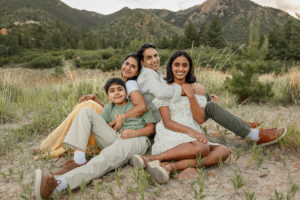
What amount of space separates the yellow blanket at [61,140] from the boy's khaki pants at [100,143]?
213 mm

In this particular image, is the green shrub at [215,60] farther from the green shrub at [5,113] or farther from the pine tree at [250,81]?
the green shrub at [5,113]

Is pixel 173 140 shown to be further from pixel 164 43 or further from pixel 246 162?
pixel 164 43

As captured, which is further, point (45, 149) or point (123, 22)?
point (123, 22)

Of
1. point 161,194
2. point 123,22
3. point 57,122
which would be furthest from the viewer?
point 123,22

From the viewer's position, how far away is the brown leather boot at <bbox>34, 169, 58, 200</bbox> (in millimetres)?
1550

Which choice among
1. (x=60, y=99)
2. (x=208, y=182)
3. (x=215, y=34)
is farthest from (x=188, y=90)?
(x=215, y=34)

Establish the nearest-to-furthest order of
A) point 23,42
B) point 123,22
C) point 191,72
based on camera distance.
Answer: point 191,72, point 23,42, point 123,22

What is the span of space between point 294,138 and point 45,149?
290 cm

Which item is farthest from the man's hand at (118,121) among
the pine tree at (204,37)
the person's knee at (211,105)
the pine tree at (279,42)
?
the pine tree at (204,37)

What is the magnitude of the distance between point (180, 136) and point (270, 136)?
1.08 metres

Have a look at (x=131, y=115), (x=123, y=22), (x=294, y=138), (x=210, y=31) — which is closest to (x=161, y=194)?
(x=131, y=115)

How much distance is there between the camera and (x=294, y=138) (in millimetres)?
2553

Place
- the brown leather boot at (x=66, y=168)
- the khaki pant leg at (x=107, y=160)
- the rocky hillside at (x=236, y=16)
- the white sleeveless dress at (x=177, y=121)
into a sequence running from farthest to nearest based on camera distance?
the rocky hillside at (x=236, y=16), the white sleeveless dress at (x=177, y=121), the brown leather boot at (x=66, y=168), the khaki pant leg at (x=107, y=160)

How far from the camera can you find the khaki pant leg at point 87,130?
2033 mm
